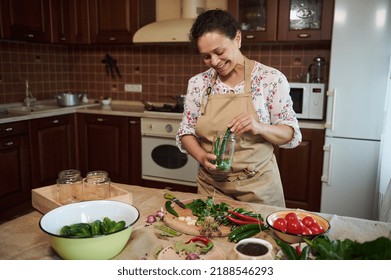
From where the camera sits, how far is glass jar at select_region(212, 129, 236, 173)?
1.25 meters

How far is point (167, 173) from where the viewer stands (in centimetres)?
321

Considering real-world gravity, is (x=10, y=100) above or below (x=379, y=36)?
below

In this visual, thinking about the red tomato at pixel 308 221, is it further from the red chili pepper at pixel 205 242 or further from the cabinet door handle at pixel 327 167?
the cabinet door handle at pixel 327 167

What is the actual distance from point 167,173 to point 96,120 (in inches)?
31.6

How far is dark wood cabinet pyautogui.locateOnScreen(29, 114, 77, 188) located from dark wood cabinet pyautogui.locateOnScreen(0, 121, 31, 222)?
68 mm

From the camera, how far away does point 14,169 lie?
9.54ft

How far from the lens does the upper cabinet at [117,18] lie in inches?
131

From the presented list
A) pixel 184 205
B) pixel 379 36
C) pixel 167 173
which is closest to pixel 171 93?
pixel 167 173

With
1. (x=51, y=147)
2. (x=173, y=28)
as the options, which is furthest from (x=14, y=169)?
(x=173, y=28)

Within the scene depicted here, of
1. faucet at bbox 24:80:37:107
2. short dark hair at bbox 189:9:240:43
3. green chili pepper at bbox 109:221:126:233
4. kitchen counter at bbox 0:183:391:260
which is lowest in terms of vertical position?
kitchen counter at bbox 0:183:391:260

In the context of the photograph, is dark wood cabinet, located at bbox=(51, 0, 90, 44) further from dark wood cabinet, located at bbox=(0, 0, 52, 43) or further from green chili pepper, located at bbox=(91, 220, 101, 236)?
green chili pepper, located at bbox=(91, 220, 101, 236)

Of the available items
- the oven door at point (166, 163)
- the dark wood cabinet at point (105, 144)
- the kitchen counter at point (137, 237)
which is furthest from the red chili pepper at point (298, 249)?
the dark wood cabinet at point (105, 144)

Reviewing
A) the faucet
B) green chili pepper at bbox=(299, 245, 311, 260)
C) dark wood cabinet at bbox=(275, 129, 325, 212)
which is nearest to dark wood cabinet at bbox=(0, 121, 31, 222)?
the faucet

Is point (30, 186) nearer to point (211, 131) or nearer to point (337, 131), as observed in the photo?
Answer: point (211, 131)
